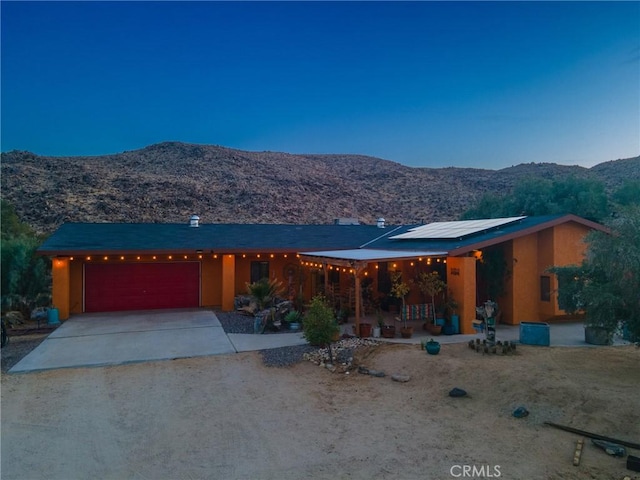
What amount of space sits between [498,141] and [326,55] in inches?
691

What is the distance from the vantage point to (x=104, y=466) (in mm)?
4551

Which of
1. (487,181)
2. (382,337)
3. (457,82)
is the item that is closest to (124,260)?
(382,337)

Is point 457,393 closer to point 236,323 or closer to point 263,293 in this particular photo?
point 263,293

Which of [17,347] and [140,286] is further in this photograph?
[140,286]

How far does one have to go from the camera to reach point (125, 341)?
10.4 metres

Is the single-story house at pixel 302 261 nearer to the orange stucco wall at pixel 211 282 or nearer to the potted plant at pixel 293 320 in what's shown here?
the orange stucco wall at pixel 211 282

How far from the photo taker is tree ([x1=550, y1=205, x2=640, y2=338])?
5.76 metres

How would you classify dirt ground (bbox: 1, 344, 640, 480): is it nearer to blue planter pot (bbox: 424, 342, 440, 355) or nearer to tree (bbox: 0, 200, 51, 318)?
blue planter pot (bbox: 424, 342, 440, 355)

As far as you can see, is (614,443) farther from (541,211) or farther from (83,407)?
(541,211)

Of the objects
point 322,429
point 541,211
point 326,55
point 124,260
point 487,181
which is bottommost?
point 322,429

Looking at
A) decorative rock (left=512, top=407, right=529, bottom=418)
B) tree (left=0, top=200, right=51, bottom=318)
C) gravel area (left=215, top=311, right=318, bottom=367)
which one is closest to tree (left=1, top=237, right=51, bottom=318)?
tree (left=0, top=200, right=51, bottom=318)

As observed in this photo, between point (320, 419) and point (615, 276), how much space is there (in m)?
5.20

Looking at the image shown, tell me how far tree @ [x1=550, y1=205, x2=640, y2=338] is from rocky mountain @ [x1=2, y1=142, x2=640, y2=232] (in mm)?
29517

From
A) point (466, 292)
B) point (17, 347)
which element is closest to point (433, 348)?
point (466, 292)
